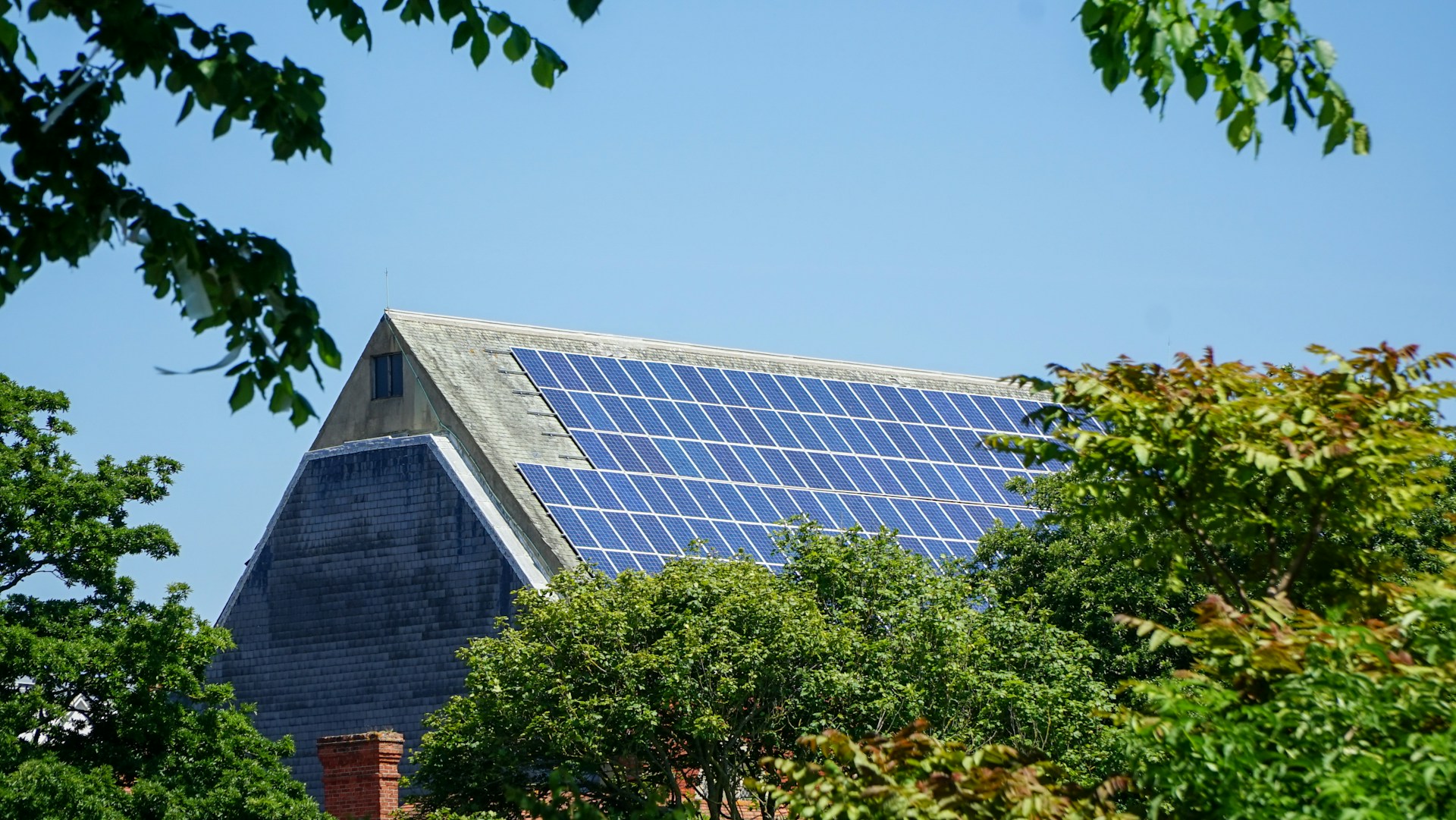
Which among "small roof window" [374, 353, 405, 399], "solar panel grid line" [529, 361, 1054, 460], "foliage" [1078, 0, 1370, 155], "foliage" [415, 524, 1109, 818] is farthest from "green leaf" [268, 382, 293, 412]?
"small roof window" [374, 353, 405, 399]

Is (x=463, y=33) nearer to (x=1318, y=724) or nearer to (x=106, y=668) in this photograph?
(x=1318, y=724)

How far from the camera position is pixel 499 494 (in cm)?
3831

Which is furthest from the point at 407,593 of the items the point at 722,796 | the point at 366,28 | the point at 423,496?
the point at 366,28

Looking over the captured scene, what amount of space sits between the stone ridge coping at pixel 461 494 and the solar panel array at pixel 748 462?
104cm

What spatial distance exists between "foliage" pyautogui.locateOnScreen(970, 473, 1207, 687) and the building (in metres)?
5.19

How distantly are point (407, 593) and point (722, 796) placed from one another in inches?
515

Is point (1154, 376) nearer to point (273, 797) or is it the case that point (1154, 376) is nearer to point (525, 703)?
point (525, 703)

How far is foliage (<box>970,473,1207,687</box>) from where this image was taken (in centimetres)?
3131

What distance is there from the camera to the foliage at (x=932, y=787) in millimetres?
10844

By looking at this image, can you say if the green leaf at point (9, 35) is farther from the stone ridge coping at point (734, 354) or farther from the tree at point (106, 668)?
the stone ridge coping at point (734, 354)

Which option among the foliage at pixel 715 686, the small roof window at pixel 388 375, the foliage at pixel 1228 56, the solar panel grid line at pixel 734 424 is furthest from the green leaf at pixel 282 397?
the small roof window at pixel 388 375

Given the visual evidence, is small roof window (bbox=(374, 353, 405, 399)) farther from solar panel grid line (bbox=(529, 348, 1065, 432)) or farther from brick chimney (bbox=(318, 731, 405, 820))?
brick chimney (bbox=(318, 731, 405, 820))

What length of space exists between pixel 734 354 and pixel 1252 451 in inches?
1436

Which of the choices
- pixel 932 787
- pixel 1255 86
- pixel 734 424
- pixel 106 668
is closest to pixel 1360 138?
pixel 1255 86
